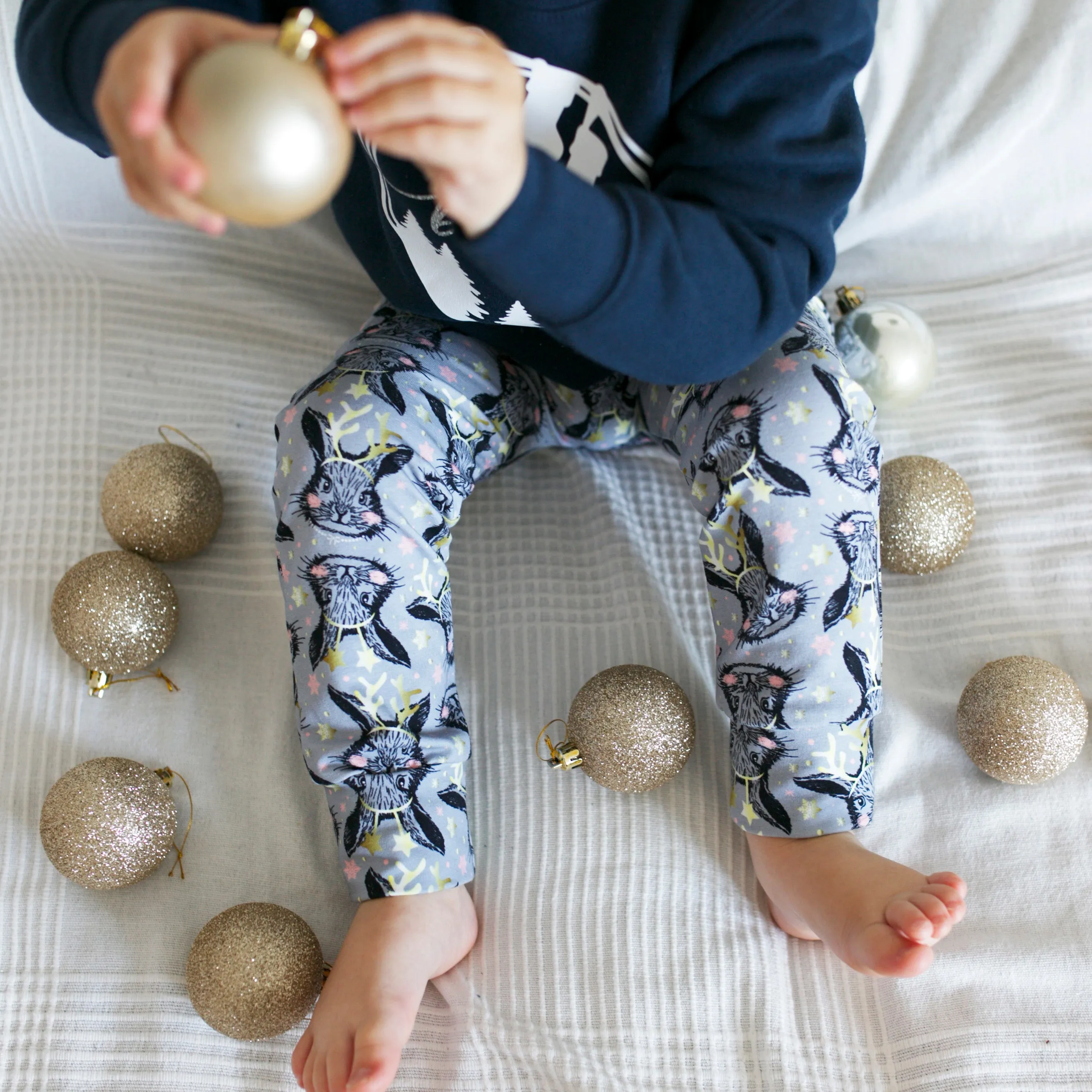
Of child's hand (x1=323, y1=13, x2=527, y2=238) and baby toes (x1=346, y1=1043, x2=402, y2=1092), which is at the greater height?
child's hand (x1=323, y1=13, x2=527, y2=238)

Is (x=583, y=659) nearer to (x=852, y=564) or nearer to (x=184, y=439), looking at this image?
(x=852, y=564)

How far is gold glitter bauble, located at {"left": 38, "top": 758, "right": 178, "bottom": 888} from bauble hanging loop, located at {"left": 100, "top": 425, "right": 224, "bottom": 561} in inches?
6.5

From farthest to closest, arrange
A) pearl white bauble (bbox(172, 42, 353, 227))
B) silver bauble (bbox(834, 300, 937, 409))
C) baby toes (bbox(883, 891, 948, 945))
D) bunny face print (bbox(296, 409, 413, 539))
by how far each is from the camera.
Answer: silver bauble (bbox(834, 300, 937, 409)) < bunny face print (bbox(296, 409, 413, 539)) < baby toes (bbox(883, 891, 948, 945)) < pearl white bauble (bbox(172, 42, 353, 227))

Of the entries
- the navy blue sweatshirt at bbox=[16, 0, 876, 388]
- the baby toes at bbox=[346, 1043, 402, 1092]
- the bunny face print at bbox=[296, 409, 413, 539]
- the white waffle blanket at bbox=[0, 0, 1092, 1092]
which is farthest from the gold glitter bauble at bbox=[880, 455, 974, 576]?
the baby toes at bbox=[346, 1043, 402, 1092]

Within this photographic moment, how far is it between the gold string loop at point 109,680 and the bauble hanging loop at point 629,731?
0.28 meters

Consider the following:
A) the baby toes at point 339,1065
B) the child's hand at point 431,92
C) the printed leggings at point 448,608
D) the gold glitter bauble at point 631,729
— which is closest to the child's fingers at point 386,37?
the child's hand at point 431,92

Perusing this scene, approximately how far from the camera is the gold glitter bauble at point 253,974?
0.59 meters

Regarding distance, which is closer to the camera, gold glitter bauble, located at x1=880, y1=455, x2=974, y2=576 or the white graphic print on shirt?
the white graphic print on shirt

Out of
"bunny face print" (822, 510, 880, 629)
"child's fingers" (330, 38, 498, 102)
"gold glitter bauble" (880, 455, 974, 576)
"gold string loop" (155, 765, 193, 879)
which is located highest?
"child's fingers" (330, 38, 498, 102)

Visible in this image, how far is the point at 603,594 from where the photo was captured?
2.52 ft

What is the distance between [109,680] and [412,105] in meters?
0.49

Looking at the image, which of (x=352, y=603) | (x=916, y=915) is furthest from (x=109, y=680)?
(x=916, y=915)

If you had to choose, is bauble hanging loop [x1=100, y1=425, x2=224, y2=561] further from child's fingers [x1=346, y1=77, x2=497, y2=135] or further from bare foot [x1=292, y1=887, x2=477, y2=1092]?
child's fingers [x1=346, y1=77, x2=497, y2=135]

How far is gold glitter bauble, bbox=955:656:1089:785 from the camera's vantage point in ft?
2.12
